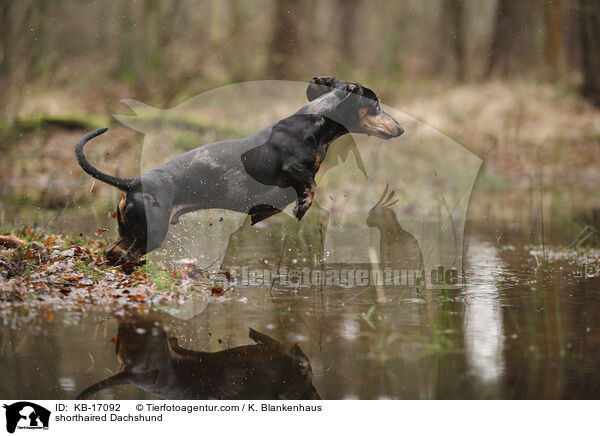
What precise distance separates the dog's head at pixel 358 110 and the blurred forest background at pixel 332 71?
2763mm

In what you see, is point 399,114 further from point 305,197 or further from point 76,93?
point 305,197

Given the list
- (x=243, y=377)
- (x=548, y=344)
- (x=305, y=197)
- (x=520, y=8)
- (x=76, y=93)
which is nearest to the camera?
(x=243, y=377)

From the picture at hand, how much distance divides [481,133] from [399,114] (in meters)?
1.96

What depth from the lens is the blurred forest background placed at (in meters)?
12.1

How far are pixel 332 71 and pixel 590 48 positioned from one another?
842 centimetres

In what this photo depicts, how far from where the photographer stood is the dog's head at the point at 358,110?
5.58 meters

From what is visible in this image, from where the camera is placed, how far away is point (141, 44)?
1859 cm

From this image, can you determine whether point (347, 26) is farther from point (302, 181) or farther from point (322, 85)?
point (302, 181)

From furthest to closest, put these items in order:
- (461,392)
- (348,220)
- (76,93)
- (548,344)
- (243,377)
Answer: (76,93), (348,220), (548,344), (243,377), (461,392)

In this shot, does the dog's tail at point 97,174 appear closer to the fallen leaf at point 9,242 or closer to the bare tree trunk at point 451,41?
the fallen leaf at point 9,242

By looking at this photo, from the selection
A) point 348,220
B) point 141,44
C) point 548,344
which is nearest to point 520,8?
point 141,44

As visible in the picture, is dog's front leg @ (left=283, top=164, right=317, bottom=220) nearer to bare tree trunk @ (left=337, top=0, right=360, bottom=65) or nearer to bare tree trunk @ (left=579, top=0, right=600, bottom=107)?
bare tree trunk @ (left=579, top=0, right=600, bottom=107)

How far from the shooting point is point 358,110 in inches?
221

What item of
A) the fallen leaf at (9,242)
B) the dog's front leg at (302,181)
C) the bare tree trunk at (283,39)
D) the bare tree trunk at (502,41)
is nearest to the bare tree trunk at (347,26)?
the bare tree trunk at (502,41)
